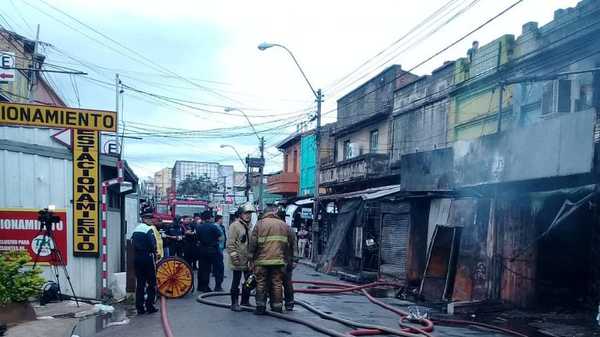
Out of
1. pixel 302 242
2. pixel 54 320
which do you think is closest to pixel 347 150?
pixel 302 242

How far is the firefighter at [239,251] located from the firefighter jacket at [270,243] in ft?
1.46

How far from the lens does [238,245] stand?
9953 mm

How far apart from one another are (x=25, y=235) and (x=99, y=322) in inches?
92.0

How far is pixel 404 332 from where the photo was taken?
8.02 meters

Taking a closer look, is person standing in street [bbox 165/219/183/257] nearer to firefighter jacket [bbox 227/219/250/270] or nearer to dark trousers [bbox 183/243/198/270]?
dark trousers [bbox 183/243/198/270]

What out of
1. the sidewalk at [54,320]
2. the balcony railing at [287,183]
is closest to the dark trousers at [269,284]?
the sidewalk at [54,320]

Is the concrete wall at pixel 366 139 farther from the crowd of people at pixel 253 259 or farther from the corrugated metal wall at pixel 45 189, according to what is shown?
the corrugated metal wall at pixel 45 189

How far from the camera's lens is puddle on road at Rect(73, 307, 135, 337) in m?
8.18

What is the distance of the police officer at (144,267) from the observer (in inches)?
369

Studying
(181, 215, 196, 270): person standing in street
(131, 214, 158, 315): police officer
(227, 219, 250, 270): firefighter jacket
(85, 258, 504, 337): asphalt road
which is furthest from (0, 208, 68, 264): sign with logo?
(181, 215, 196, 270): person standing in street

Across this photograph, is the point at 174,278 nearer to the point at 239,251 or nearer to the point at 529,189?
the point at 239,251

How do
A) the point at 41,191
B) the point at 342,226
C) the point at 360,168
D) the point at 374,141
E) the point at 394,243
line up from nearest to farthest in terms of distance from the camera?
the point at 41,191 < the point at 394,243 < the point at 342,226 < the point at 360,168 < the point at 374,141

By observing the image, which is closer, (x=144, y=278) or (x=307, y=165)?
(x=144, y=278)

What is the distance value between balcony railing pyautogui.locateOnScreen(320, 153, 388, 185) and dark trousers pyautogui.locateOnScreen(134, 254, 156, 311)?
17.5 meters
